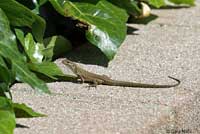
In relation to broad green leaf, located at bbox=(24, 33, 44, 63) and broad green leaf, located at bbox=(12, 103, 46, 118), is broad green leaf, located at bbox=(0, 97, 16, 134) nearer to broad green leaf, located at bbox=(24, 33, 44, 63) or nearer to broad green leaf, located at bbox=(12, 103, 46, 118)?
broad green leaf, located at bbox=(12, 103, 46, 118)

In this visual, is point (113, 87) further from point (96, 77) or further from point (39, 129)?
point (39, 129)

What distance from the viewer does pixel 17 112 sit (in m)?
4.37

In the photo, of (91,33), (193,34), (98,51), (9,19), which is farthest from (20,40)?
(193,34)

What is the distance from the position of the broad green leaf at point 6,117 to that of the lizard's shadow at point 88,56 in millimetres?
1606

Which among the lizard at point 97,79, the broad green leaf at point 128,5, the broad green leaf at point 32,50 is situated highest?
the broad green leaf at point 32,50

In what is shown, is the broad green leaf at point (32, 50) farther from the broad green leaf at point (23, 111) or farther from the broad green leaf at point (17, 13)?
the broad green leaf at point (23, 111)

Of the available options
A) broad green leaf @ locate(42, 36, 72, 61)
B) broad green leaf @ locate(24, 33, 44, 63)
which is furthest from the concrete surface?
broad green leaf @ locate(24, 33, 44, 63)

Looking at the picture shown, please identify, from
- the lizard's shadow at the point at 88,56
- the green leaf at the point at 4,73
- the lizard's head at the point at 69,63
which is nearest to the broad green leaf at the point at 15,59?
the green leaf at the point at 4,73

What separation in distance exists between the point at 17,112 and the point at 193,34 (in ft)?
8.97

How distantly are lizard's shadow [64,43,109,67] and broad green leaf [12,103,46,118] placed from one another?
139 centimetres

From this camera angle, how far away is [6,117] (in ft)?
13.1

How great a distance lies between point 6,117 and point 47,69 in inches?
44.1

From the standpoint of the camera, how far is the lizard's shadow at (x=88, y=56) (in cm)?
572

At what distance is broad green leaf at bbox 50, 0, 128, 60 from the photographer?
5414 millimetres
